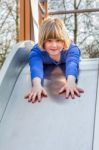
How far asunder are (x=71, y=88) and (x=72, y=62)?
0.53 ft

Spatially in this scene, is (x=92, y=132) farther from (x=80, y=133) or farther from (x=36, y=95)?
(x=36, y=95)

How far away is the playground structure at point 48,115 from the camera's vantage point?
1.10 metres

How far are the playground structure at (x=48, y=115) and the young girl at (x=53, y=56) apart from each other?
4 centimetres

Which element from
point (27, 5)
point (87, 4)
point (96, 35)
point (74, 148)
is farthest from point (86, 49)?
point (74, 148)

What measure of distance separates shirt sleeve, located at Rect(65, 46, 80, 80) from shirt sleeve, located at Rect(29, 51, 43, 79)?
109 mm

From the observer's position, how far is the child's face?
4.71ft

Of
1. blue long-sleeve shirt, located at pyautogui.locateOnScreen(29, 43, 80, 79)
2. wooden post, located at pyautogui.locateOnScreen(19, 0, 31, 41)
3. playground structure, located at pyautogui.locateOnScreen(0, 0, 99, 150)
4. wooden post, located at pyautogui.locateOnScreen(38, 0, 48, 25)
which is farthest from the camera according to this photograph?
wooden post, located at pyautogui.locateOnScreen(38, 0, 48, 25)

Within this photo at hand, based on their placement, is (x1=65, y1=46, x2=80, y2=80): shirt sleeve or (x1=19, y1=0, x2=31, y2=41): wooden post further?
(x1=19, y1=0, x2=31, y2=41): wooden post

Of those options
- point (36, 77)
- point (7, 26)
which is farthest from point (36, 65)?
point (7, 26)

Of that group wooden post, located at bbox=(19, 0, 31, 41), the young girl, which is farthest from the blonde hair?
wooden post, located at bbox=(19, 0, 31, 41)

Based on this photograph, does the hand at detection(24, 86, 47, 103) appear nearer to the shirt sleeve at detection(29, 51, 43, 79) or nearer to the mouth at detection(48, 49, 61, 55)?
the shirt sleeve at detection(29, 51, 43, 79)

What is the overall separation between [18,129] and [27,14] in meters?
1.28

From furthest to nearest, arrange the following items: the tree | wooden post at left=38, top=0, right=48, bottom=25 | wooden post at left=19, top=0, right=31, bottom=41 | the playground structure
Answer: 1. the tree
2. wooden post at left=38, top=0, right=48, bottom=25
3. wooden post at left=19, top=0, right=31, bottom=41
4. the playground structure

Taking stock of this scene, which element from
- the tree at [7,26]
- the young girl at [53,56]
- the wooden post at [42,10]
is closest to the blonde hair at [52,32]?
the young girl at [53,56]
